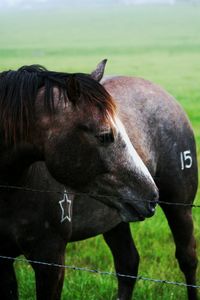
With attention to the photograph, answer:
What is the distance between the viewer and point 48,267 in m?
4.37

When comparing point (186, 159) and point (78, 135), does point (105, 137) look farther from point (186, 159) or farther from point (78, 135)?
point (186, 159)

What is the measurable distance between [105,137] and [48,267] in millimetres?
980

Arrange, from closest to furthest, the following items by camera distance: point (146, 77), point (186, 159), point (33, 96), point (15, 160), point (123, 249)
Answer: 1. point (33, 96)
2. point (15, 160)
3. point (186, 159)
4. point (123, 249)
5. point (146, 77)

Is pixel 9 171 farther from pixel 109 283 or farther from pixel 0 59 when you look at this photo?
pixel 0 59

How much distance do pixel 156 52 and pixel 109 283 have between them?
2395 inches

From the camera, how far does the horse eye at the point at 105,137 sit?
3.90m

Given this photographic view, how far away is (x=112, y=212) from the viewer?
5.05 m

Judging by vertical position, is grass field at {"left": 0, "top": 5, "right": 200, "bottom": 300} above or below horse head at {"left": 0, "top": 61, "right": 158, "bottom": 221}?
below

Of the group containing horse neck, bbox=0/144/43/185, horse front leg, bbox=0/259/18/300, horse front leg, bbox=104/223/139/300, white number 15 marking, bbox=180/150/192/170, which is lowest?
horse front leg, bbox=104/223/139/300

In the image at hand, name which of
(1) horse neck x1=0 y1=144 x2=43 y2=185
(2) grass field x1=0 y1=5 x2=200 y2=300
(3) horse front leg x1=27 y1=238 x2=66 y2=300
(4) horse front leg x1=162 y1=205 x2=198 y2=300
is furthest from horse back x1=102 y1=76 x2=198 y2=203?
(1) horse neck x1=0 y1=144 x2=43 y2=185

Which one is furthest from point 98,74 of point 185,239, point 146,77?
point 146,77

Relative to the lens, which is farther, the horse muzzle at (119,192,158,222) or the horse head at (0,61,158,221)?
the horse muzzle at (119,192,158,222)

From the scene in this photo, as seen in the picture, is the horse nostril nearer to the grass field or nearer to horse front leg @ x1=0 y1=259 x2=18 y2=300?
horse front leg @ x1=0 y1=259 x2=18 y2=300

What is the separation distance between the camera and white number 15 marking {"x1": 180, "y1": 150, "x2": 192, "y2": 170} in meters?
5.72
